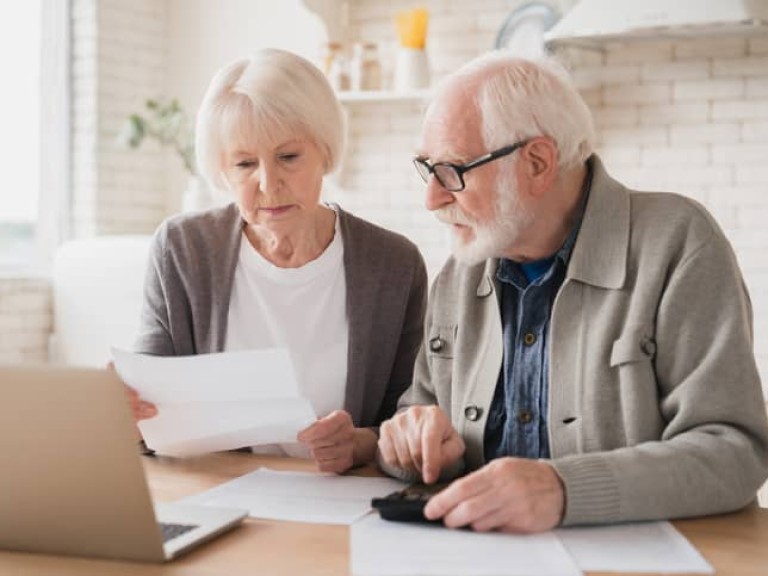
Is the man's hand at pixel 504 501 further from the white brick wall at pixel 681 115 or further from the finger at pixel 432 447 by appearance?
the white brick wall at pixel 681 115

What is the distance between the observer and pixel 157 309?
7.88ft

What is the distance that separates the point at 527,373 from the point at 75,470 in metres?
0.82

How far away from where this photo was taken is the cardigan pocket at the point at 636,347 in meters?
1.76

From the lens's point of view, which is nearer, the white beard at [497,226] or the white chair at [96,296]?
the white beard at [497,226]

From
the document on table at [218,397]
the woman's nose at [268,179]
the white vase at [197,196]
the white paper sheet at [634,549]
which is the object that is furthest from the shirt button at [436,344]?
the white vase at [197,196]

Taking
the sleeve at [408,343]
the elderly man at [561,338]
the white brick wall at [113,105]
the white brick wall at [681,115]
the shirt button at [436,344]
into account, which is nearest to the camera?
the elderly man at [561,338]

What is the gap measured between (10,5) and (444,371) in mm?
3452

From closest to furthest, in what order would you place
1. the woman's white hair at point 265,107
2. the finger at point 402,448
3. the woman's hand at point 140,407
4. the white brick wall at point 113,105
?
the woman's hand at point 140,407, the finger at point 402,448, the woman's white hair at point 265,107, the white brick wall at point 113,105

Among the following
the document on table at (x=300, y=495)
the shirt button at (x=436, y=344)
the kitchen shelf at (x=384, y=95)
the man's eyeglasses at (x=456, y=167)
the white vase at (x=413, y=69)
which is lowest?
the document on table at (x=300, y=495)

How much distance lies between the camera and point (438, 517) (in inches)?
59.9

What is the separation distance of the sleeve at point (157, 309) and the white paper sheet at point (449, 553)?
92 cm

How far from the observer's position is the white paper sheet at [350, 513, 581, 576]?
1.34m

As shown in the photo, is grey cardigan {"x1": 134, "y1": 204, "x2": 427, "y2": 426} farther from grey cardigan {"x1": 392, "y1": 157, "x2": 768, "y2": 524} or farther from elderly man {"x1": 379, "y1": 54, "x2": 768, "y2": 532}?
grey cardigan {"x1": 392, "y1": 157, "x2": 768, "y2": 524}

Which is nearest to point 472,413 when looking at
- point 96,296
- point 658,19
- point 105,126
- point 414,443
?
point 414,443
